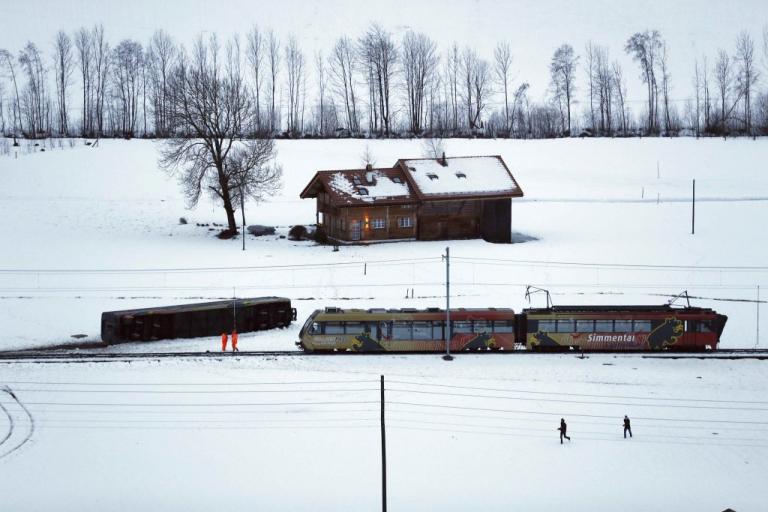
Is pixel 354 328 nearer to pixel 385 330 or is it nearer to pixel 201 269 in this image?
pixel 385 330

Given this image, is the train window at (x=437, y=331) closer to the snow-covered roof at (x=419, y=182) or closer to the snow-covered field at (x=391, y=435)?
the snow-covered field at (x=391, y=435)

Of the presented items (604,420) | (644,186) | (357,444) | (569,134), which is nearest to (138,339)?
(357,444)

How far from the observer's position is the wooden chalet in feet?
190

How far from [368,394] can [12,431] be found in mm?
13171

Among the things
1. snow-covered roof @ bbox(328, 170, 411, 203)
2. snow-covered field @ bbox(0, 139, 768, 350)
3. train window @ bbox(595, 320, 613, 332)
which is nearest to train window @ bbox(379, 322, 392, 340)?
snow-covered field @ bbox(0, 139, 768, 350)

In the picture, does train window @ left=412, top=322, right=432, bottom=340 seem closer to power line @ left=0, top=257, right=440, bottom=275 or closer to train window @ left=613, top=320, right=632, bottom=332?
train window @ left=613, top=320, right=632, bottom=332

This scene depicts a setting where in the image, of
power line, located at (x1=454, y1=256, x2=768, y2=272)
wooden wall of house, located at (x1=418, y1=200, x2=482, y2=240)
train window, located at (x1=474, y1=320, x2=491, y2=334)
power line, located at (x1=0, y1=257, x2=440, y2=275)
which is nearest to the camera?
train window, located at (x1=474, y1=320, x2=491, y2=334)

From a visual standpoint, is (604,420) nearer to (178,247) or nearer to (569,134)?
(178,247)

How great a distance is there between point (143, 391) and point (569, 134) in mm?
78866

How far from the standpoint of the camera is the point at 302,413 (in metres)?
30.3

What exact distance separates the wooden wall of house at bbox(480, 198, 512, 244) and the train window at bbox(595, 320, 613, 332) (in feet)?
70.7

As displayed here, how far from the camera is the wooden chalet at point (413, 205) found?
190 ft

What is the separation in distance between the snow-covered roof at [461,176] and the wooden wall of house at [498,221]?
86 centimetres

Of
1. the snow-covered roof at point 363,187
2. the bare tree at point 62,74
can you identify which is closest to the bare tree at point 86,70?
the bare tree at point 62,74
